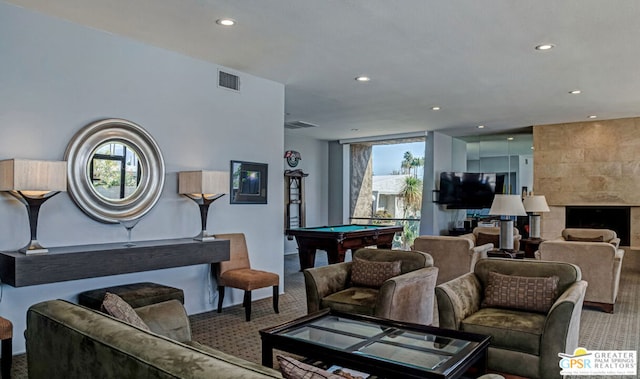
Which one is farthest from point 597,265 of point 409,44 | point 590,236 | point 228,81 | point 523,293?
point 228,81

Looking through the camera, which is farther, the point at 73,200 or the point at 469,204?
the point at 469,204

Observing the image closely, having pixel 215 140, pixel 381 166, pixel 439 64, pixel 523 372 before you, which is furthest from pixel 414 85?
pixel 381 166

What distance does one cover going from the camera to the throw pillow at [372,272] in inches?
162

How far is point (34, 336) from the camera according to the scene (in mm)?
2107

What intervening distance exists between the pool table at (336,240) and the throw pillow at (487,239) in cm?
138

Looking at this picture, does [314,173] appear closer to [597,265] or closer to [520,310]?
[597,265]

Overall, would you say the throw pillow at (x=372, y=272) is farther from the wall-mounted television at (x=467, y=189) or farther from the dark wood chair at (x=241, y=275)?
the wall-mounted television at (x=467, y=189)

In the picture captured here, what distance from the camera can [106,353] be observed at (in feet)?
5.31

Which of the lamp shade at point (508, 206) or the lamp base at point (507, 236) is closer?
the lamp shade at point (508, 206)

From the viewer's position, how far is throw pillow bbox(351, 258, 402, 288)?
13.5ft

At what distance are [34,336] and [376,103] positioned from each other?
5.73 m

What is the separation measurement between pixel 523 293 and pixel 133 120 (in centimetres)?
374

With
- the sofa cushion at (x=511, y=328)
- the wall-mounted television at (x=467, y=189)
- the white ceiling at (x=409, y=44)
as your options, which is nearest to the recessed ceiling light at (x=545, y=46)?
the white ceiling at (x=409, y=44)

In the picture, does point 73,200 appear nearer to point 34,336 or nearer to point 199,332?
point 199,332
